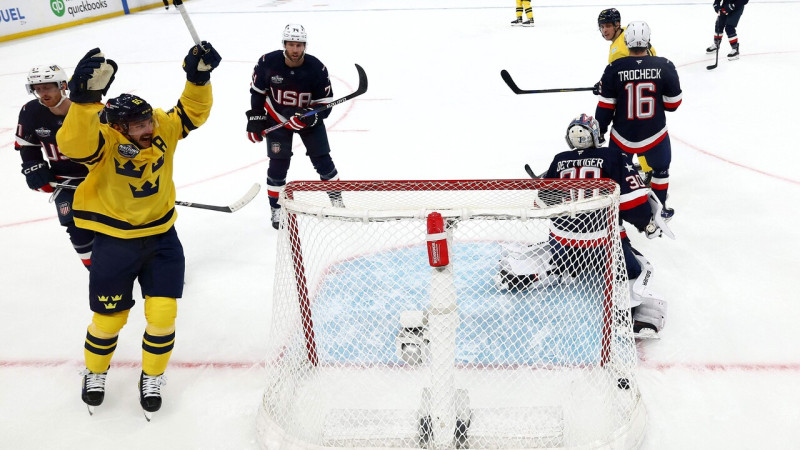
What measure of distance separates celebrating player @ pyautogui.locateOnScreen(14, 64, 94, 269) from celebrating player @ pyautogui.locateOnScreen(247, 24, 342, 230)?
3.36 feet

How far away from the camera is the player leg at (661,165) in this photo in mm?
3336

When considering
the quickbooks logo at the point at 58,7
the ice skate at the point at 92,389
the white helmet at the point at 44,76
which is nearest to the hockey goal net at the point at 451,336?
the ice skate at the point at 92,389

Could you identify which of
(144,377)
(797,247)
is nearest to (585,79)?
(797,247)

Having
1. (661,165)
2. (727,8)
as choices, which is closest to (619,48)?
(661,165)

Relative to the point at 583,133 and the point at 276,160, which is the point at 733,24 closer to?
the point at 583,133

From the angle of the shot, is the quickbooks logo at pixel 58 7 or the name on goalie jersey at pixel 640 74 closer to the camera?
the name on goalie jersey at pixel 640 74

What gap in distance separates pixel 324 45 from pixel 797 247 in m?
6.64

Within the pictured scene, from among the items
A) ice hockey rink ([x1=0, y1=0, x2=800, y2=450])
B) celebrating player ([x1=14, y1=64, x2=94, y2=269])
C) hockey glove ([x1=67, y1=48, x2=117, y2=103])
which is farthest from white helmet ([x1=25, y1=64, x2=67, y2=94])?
ice hockey rink ([x1=0, y1=0, x2=800, y2=450])

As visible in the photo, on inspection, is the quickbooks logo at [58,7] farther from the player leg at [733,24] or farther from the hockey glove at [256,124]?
the player leg at [733,24]

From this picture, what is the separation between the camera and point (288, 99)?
11.1ft

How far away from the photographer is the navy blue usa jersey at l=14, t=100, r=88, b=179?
2.53 metres

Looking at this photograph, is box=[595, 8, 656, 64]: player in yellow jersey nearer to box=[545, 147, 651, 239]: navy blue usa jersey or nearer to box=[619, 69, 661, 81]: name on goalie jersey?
box=[619, 69, 661, 81]: name on goalie jersey

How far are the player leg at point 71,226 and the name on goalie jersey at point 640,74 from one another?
8.60 feet

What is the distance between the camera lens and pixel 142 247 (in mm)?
2205
